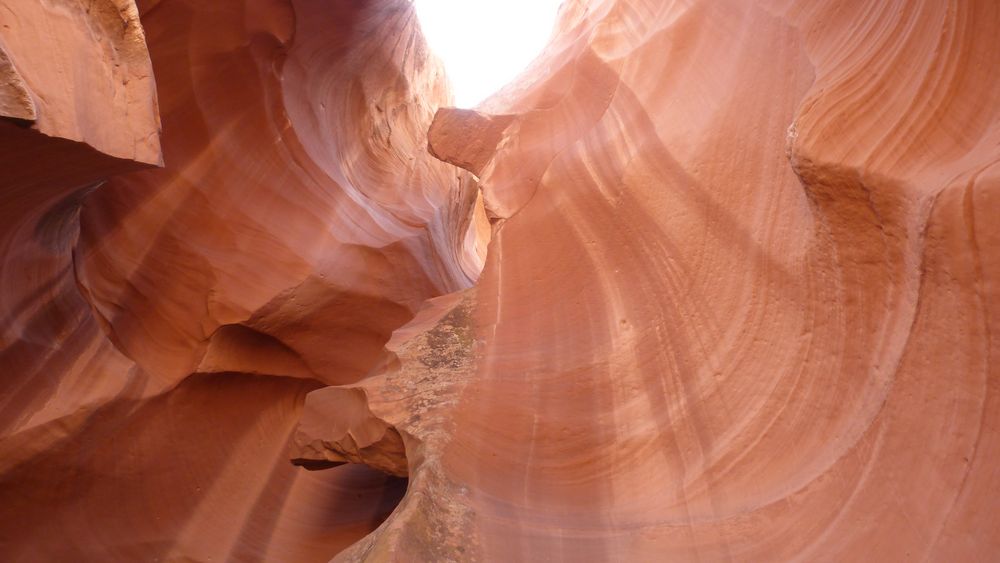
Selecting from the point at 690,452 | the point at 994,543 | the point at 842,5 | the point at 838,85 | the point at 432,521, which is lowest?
the point at 690,452

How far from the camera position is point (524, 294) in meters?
3.48

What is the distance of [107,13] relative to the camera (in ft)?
8.22

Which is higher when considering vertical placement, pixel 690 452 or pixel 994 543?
pixel 994 543

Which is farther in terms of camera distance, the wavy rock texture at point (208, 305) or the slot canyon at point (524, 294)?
the wavy rock texture at point (208, 305)

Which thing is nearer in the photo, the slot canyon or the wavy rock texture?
the slot canyon

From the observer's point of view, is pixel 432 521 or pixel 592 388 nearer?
pixel 432 521

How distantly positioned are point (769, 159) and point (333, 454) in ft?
8.38

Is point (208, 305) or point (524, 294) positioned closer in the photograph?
point (524, 294)

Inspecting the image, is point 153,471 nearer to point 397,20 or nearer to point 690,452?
point 690,452

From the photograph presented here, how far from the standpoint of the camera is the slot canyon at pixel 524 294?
6.65 ft

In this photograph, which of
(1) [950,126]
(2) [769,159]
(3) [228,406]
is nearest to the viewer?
(1) [950,126]

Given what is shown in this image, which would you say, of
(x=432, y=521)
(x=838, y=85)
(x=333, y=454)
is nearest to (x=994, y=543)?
(x=838, y=85)

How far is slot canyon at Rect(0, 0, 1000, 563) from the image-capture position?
6.65ft

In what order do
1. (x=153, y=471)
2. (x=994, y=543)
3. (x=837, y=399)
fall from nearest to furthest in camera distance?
1. (x=994, y=543)
2. (x=837, y=399)
3. (x=153, y=471)
